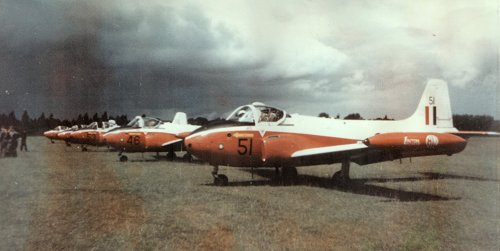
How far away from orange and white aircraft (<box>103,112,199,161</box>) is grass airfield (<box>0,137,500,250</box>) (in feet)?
23.1

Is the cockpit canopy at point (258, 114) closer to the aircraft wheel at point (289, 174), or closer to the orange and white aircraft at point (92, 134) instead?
the aircraft wheel at point (289, 174)

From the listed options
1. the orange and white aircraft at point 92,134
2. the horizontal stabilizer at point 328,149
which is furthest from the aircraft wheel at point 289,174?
the orange and white aircraft at point 92,134

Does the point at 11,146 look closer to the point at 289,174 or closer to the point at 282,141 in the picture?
the point at 289,174

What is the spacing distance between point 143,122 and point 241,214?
13.9 m

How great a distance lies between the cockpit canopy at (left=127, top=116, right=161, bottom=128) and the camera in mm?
20047

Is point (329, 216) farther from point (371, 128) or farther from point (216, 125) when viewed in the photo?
point (371, 128)

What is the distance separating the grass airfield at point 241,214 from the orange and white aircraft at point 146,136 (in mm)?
7049

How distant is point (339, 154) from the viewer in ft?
35.1

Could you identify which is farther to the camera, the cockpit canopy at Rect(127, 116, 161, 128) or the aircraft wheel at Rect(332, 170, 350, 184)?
the cockpit canopy at Rect(127, 116, 161, 128)

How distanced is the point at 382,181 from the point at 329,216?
20.2ft

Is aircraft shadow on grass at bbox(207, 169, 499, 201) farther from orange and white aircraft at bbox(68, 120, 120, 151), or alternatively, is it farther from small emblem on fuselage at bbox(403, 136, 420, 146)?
orange and white aircraft at bbox(68, 120, 120, 151)

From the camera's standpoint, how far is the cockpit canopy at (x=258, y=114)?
36.5ft

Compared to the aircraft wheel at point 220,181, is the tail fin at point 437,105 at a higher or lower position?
higher

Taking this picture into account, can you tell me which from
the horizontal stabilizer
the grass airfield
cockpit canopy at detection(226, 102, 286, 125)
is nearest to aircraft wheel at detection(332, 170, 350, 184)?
the grass airfield
